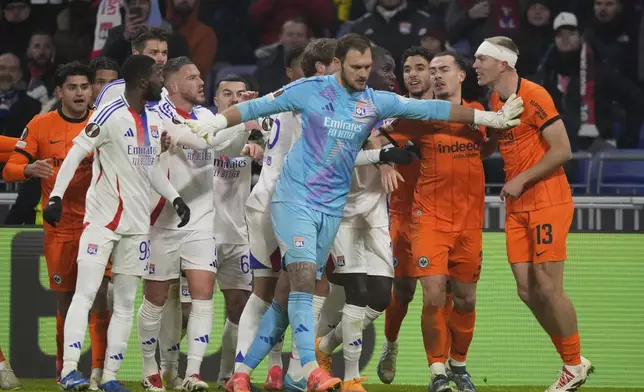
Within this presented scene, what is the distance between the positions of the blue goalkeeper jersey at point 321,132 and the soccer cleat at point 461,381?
74.2 inches

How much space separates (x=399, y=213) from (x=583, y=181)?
3602mm

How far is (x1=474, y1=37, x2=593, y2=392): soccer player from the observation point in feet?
27.4

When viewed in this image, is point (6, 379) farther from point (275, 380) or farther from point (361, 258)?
point (361, 258)

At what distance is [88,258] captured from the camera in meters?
7.92

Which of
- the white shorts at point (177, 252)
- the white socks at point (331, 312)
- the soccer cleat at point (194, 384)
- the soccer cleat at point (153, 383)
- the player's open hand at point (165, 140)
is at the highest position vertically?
the player's open hand at point (165, 140)

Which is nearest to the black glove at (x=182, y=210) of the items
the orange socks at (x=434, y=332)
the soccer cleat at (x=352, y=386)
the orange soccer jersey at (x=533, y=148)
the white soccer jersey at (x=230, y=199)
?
the white soccer jersey at (x=230, y=199)

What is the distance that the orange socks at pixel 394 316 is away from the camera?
31.1 feet

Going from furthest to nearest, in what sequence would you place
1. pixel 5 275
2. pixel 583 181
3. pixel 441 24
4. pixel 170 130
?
pixel 441 24 → pixel 583 181 → pixel 5 275 → pixel 170 130

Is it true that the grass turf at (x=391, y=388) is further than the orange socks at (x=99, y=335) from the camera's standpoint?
Yes

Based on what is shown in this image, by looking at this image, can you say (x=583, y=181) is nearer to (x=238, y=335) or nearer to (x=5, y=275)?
A: (x=238, y=335)

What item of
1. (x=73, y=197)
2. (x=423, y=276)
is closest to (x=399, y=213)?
(x=423, y=276)

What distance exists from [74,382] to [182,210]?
→ 1.33 m

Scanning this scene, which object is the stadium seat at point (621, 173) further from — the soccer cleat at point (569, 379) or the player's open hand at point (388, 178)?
the player's open hand at point (388, 178)

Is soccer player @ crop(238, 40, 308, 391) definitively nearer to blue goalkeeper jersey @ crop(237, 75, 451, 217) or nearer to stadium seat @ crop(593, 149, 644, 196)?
blue goalkeeper jersey @ crop(237, 75, 451, 217)
